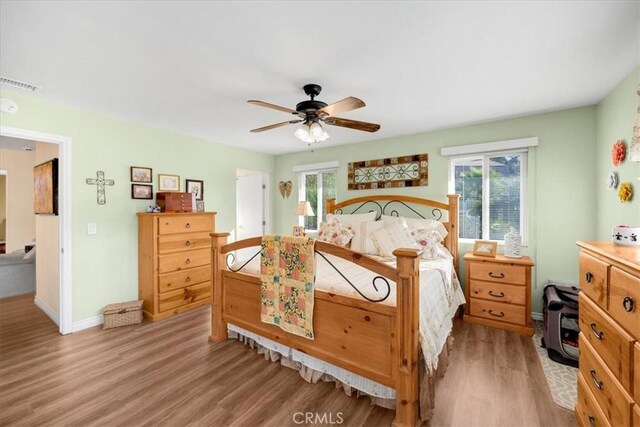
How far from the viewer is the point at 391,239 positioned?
10.3ft

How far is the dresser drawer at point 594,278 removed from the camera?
54.4 inches

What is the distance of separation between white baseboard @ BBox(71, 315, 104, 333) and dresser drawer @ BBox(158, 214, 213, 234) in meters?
1.21

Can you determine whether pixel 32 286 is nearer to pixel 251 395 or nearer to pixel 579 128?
pixel 251 395

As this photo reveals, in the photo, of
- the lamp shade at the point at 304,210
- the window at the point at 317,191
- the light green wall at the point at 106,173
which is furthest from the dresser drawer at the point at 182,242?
the window at the point at 317,191

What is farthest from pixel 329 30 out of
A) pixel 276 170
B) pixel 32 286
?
pixel 32 286

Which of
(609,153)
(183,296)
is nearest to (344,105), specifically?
(609,153)

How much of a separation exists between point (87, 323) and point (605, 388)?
447cm

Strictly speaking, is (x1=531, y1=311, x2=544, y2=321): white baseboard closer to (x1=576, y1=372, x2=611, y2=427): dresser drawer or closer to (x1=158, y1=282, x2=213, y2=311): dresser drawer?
(x1=576, y1=372, x2=611, y2=427): dresser drawer

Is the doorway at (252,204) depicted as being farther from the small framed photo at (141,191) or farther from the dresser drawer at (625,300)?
the dresser drawer at (625,300)

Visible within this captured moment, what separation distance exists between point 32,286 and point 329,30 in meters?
5.93

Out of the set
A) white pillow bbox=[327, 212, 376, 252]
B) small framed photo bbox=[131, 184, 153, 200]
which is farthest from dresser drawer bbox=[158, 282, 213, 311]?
white pillow bbox=[327, 212, 376, 252]

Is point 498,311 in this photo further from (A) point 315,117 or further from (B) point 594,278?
(A) point 315,117

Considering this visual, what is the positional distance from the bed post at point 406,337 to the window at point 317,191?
10.5 ft

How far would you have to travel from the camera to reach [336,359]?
6.42 ft
